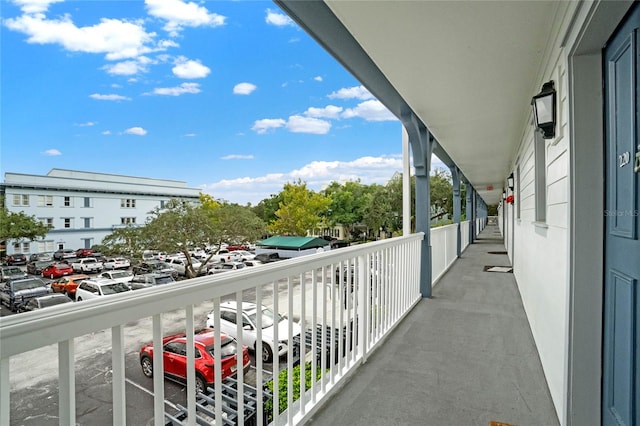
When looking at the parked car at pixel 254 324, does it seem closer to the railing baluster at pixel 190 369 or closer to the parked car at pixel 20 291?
the railing baluster at pixel 190 369

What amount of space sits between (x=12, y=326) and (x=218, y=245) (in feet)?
3.87

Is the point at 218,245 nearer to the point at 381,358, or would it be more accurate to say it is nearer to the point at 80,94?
the point at 80,94

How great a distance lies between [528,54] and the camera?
2.17 metres

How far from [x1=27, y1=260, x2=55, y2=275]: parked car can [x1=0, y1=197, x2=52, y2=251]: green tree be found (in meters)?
0.08

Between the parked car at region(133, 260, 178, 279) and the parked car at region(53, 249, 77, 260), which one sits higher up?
the parked car at region(53, 249, 77, 260)

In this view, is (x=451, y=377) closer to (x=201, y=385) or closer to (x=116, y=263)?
(x=201, y=385)

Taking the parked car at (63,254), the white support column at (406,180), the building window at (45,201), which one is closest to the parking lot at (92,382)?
the parked car at (63,254)

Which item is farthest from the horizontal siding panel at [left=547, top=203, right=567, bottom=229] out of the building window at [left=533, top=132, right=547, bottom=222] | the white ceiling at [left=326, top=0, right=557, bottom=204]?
the white ceiling at [left=326, top=0, right=557, bottom=204]

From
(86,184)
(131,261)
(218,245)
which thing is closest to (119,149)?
(86,184)

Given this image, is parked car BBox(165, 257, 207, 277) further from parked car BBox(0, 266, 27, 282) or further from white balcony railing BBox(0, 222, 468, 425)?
parked car BBox(0, 266, 27, 282)

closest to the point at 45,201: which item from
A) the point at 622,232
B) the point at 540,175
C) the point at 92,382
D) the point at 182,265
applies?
the point at 182,265

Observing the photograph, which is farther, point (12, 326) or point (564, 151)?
point (564, 151)

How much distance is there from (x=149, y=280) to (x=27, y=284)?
348 mm

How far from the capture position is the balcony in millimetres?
734
